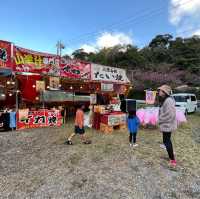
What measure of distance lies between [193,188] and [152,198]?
2.93ft

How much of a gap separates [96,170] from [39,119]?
17.6 ft

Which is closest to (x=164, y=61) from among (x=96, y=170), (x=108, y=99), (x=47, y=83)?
(x=108, y=99)

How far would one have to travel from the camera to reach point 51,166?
14.1 ft

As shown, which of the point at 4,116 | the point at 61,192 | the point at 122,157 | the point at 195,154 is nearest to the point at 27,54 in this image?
the point at 4,116

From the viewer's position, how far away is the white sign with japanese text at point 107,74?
33.5 ft

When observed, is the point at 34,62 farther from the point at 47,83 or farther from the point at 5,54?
the point at 47,83

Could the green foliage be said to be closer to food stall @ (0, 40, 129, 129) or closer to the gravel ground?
food stall @ (0, 40, 129, 129)

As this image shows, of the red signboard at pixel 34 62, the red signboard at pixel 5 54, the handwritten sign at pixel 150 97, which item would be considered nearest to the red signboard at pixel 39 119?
the red signboard at pixel 34 62

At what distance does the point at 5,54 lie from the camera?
7168mm

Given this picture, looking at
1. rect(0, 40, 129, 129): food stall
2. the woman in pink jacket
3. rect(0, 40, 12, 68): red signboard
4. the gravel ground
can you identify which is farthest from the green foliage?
the woman in pink jacket

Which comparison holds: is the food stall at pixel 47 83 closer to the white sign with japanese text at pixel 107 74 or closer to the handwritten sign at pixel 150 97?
the white sign with japanese text at pixel 107 74

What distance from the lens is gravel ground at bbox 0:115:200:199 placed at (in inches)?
128

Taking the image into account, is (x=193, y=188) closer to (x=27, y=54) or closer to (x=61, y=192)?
(x=61, y=192)

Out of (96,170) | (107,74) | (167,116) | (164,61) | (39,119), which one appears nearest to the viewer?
(96,170)
